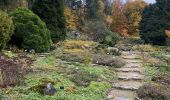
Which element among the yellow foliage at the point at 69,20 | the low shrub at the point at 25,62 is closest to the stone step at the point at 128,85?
the low shrub at the point at 25,62

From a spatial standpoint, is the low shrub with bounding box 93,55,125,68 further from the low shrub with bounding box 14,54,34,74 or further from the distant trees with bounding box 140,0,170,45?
the distant trees with bounding box 140,0,170,45

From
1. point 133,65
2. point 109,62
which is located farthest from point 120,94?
point 133,65

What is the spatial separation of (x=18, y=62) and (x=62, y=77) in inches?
95.9

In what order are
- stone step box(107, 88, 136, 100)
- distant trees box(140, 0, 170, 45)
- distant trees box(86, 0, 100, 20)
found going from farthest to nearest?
distant trees box(86, 0, 100, 20) < distant trees box(140, 0, 170, 45) < stone step box(107, 88, 136, 100)

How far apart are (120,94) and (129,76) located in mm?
2879

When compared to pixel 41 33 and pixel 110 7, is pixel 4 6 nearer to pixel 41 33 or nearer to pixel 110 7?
pixel 41 33

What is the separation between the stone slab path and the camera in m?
11.2

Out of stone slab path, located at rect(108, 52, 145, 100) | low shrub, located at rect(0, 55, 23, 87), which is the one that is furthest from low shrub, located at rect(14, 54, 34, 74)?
stone slab path, located at rect(108, 52, 145, 100)

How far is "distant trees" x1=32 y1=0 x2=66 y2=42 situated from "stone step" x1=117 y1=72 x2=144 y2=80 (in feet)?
36.7

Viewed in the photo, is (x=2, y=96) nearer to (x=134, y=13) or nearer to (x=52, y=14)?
(x=52, y=14)

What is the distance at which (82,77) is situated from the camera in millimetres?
12672

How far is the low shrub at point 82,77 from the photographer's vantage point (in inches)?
476

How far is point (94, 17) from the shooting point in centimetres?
5084

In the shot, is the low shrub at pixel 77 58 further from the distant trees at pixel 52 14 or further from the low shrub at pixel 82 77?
the distant trees at pixel 52 14
